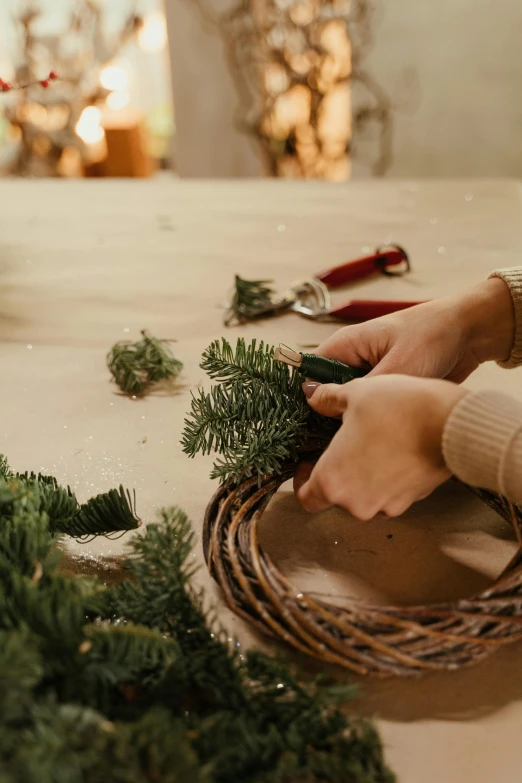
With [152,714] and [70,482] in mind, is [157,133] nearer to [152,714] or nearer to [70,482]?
[70,482]

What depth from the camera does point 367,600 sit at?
0.65 metres

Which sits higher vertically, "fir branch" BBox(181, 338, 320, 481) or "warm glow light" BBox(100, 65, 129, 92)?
"warm glow light" BBox(100, 65, 129, 92)

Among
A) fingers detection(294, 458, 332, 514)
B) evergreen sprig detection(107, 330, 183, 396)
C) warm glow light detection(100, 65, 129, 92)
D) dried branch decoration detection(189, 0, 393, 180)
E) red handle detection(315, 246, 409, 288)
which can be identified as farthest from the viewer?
warm glow light detection(100, 65, 129, 92)

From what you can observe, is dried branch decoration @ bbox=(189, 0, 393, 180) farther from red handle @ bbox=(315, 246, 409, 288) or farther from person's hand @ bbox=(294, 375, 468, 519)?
person's hand @ bbox=(294, 375, 468, 519)

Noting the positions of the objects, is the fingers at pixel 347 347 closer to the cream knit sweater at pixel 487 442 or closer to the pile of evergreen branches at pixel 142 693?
the cream knit sweater at pixel 487 442

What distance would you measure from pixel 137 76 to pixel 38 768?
437 centimetres

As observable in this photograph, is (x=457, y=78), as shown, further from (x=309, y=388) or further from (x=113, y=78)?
(x=309, y=388)

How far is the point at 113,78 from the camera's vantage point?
12.0 feet

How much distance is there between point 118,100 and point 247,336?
3299mm

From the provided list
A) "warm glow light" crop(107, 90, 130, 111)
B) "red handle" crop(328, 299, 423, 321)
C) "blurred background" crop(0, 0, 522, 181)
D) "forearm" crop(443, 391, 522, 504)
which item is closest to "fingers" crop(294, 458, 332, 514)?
"forearm" crop(443, 391, 522, 504)

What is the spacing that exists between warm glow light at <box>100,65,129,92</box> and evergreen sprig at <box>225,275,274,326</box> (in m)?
2.88

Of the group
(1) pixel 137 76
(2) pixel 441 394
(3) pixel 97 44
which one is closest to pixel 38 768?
(2) pixel 441 394

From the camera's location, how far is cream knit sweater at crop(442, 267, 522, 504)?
1.91ft

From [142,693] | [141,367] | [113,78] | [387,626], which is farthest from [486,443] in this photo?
[113,78]
